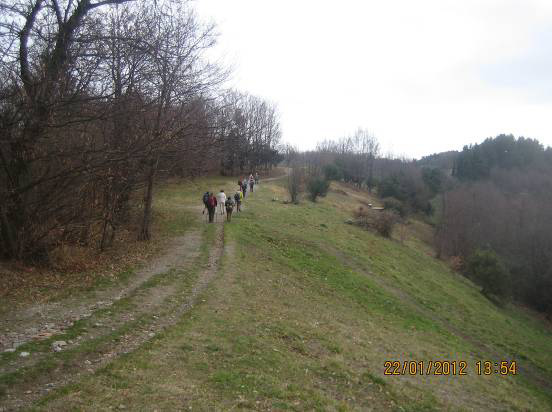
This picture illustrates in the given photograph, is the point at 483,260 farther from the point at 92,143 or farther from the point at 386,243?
the point at 92,143

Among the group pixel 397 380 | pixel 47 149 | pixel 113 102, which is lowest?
pixel 397 380

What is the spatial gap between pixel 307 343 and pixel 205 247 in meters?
7.79

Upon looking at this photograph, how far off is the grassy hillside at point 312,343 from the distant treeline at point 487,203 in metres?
12.4

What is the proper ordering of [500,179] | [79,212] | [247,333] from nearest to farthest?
[247,333] → [79,212] → [500,179]

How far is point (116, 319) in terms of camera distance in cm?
792

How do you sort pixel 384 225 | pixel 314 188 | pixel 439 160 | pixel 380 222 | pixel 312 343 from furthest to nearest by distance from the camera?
pixel 439 160 < pixel 314 188 < pixel 380 222 < pixel 384 225 < pixel 312 343

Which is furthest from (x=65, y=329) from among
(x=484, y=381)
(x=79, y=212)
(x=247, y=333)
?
(x=484, y=381)

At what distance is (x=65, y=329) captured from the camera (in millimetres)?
7090

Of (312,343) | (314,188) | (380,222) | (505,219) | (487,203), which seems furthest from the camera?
(487,203)

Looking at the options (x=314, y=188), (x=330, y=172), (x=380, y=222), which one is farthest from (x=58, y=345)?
(x=330, y=172)

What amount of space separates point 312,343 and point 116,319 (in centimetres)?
434

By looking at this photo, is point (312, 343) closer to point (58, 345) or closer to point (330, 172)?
point (58, 345)

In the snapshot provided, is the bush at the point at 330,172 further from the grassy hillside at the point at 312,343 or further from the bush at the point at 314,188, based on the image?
the grassy hillside at the point at 312,343
